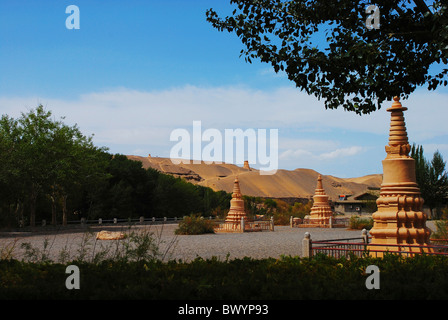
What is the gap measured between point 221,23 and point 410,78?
4726 millimetres

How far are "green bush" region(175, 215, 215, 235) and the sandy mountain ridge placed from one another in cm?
9262

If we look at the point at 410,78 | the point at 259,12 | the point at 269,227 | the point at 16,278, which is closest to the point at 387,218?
the point at 410,78

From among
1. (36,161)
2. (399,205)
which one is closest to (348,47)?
(399,205)

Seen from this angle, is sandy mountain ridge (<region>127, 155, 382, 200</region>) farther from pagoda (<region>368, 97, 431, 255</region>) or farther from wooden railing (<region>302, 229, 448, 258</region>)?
Answer: wooden railing (<region>302, 229, 448, 258</region>)

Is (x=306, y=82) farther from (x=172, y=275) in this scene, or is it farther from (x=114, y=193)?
(x=114, y=193)

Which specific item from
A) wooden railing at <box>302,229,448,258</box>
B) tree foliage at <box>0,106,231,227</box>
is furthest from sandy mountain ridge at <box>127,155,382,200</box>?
wooden railing at <box>302,229,448,258</box>

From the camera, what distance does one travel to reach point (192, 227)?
32938 millimetres

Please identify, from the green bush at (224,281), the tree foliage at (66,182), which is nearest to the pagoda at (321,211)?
the tree foliage at (66,182)

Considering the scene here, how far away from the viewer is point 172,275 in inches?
266

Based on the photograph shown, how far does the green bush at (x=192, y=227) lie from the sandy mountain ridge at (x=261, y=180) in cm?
9262

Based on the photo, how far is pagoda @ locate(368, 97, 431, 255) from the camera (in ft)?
42.5

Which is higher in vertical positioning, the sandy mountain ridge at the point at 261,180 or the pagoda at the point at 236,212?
the sandy mountain ridge at the point at 261,180

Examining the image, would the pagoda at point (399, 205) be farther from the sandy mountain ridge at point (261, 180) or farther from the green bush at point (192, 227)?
the sandy mountain ridge at point (261, 180)

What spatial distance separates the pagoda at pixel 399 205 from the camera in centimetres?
1296
